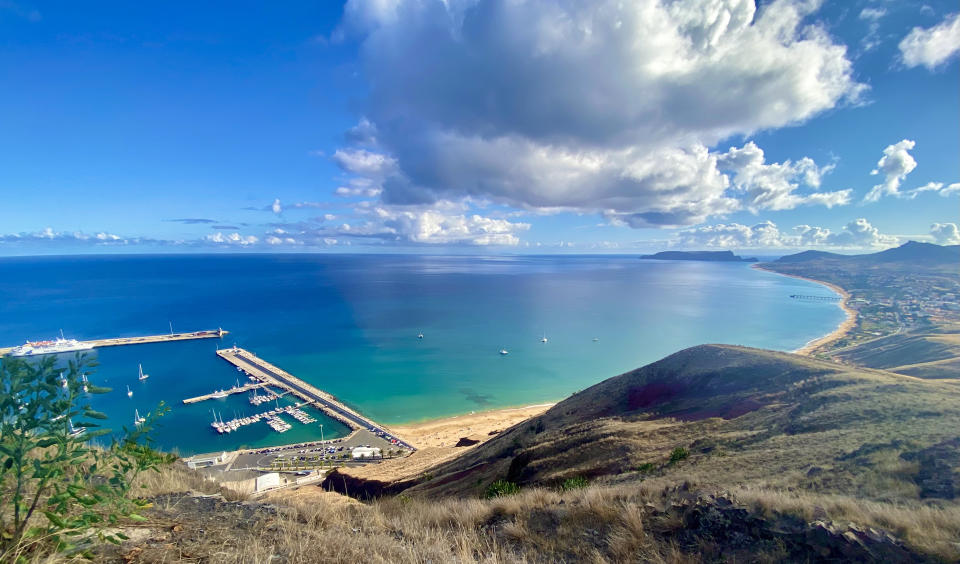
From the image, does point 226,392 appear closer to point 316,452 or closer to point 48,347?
point 316,452

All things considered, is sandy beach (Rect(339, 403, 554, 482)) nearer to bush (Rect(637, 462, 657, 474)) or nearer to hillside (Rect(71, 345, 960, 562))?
hillside (Rect(71, 345, 960, 562))

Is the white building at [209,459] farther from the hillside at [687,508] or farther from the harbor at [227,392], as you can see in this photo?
the hillside at [687,508]

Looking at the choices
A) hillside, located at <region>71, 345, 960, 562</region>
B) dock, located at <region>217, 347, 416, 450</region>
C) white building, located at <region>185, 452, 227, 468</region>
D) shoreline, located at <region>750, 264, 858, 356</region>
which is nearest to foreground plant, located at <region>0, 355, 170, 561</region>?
hillside, located at <region>71, 345, 960, 562</region>

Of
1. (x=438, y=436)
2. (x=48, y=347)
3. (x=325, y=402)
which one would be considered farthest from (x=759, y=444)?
(x=48, y=347)

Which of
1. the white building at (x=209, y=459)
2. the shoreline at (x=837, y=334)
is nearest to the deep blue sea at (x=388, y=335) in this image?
the shoreline at (x=837, y=334)

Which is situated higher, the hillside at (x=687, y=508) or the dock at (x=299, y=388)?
the hillside at (x=687, y=508)

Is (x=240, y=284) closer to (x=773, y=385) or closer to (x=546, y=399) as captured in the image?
(x=546, y=399)
